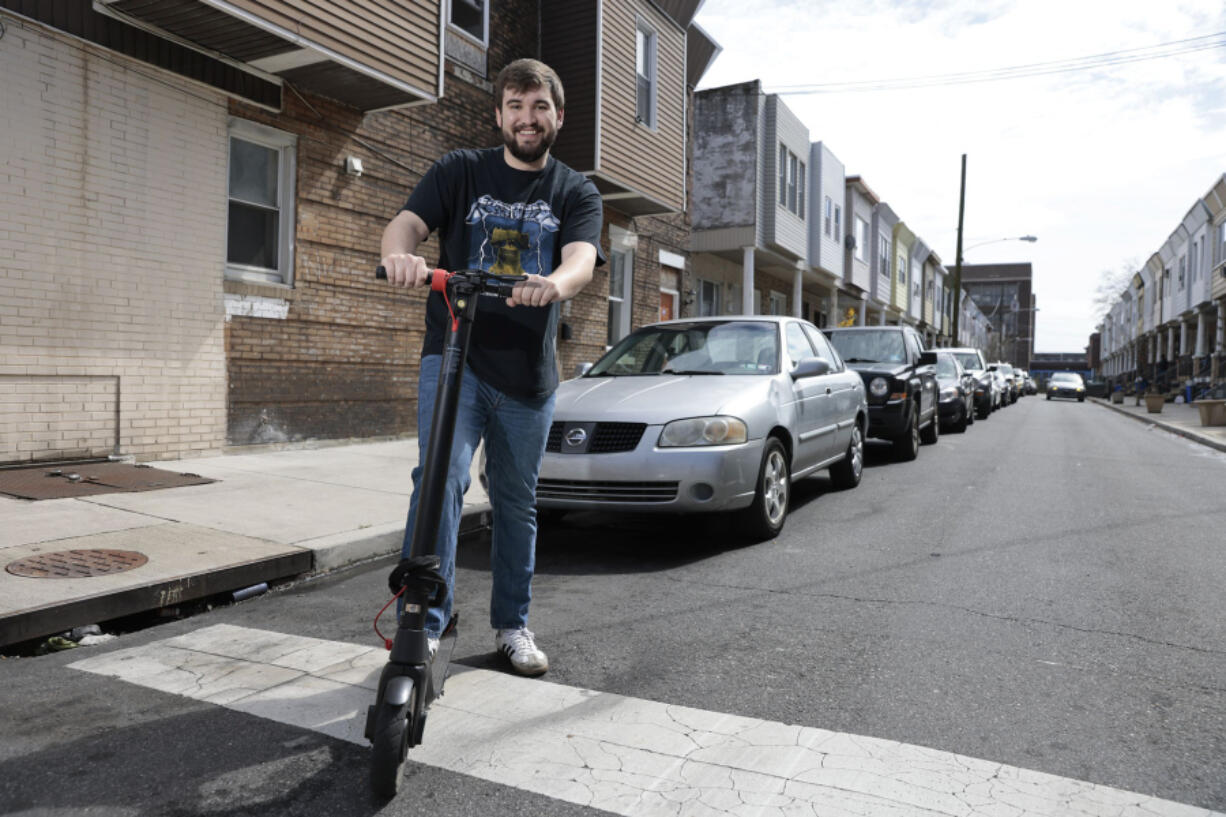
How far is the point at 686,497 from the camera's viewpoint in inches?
218

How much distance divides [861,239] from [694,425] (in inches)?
1165

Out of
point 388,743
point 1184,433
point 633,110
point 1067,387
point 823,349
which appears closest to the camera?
point 388,743

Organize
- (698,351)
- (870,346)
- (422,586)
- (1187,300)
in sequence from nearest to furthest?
(422,586), (698,351), (870,346), (1187,300)

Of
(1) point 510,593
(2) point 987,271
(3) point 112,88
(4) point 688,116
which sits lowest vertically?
(1) point 510,593

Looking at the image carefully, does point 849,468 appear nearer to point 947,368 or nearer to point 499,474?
point 499,474

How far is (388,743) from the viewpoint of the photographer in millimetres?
2295

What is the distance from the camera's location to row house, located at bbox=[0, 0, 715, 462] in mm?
7293

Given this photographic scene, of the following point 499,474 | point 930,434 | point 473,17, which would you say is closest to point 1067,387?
point 930,434

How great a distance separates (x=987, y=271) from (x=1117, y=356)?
159 ft

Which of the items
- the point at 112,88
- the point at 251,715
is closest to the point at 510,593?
the point at 251,715

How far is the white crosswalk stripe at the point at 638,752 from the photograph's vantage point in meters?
2.42

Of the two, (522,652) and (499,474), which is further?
(522,652)

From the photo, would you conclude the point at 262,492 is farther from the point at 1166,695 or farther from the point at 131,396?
the point at 1166,695

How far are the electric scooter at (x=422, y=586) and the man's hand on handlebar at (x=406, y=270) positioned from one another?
0.03 meters
